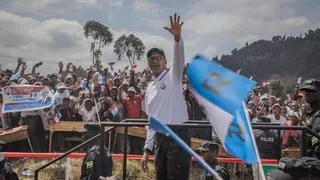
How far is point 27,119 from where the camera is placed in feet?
34.3

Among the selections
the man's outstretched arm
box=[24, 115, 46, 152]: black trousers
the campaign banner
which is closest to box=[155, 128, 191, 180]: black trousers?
the man's outstretched arm

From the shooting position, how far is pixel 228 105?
104 inches

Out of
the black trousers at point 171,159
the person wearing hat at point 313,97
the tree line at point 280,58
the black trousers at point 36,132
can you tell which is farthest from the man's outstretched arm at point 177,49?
the tree line at point 280,58

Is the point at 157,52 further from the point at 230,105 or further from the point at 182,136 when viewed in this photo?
the point at 230,105

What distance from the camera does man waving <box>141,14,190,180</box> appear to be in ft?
14.9

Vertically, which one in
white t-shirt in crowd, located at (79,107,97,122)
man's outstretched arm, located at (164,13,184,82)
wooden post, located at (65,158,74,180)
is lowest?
wooden post, located at (65,158,74,180)

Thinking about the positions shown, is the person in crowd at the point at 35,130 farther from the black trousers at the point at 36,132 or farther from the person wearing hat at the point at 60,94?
the person wearing hat at the point at 60,94

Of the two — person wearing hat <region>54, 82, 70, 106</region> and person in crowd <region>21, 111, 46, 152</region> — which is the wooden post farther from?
person wearing hat <region>54, 82, 70, 106</region>

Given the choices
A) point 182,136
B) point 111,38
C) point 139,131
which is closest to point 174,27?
point 182,136

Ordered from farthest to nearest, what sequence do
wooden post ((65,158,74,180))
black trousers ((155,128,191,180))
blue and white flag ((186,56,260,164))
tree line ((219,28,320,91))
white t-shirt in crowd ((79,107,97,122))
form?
tree line ((219,28,320,91)) < white t-shirt in crowd ((79,107,97,122)) < wooden post ((65,158,74,180)) < black trousers ((155,128,191,180)) < blue and white flag ((186,56,260,164))

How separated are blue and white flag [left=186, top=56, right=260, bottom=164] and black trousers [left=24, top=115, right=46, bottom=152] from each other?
8.03 metres

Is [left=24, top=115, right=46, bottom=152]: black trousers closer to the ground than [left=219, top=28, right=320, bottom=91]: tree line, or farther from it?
closer to the ground

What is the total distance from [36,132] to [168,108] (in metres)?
6.26

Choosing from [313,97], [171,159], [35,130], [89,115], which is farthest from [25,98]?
[313,97]
